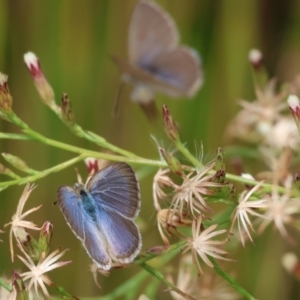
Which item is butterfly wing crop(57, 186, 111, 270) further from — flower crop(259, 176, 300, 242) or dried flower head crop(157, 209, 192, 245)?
flower crop(259, 176, 300, 242)

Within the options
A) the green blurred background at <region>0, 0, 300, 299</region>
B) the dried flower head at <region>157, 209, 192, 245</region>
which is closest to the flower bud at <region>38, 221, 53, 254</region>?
the dried flower head at <region>157, 209, 192, 245</region>

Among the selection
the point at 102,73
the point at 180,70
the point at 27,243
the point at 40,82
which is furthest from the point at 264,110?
the point at 102,73

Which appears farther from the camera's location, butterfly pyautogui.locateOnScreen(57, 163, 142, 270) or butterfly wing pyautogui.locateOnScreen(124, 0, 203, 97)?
butterfly wing pyautogui.locateOnScreen(124, 0, 203, 97)

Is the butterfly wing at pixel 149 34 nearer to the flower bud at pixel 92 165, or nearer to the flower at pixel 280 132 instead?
the flower at pixel 280 132

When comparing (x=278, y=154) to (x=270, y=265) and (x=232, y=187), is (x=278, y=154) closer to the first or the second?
(x=232, y=187)

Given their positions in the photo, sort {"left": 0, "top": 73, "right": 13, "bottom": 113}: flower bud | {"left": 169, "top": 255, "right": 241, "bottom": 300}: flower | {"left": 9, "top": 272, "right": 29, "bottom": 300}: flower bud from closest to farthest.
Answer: {"left": 9, "top": 272, "right": 29, "bottom": 300}: flower bud → {"left": 0, "top": 73, "right": 13, "bottom": 113}: flower bud → {"left": 169, "top": 255, "right": 241, "bottom": 300}: flower

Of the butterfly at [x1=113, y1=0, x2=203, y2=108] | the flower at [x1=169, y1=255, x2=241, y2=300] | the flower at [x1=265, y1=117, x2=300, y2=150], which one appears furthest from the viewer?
the butterfly at [x1=113, y1=0, x2=203, y2=108]

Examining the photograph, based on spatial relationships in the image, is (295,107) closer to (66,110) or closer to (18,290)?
(66,110)
